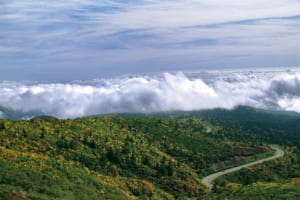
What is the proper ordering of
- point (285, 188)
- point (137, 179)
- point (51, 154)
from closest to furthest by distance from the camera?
point (285, 188) → point (51, 154) → point (137, 179)

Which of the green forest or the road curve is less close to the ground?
the green forest

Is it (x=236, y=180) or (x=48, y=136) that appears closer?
(x=48, y=136)

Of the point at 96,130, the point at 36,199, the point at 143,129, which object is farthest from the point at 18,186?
the point at 143,129

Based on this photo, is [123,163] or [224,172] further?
[224,172]

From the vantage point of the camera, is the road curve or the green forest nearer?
the green forest

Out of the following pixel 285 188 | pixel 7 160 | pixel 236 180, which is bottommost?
pixel 236 180

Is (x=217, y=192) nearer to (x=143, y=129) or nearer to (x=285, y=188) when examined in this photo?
(x=285, y=188)

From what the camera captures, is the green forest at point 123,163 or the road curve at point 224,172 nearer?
the green forest at point 123,163

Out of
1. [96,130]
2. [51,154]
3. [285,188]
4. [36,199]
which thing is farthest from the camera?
[96,130]
